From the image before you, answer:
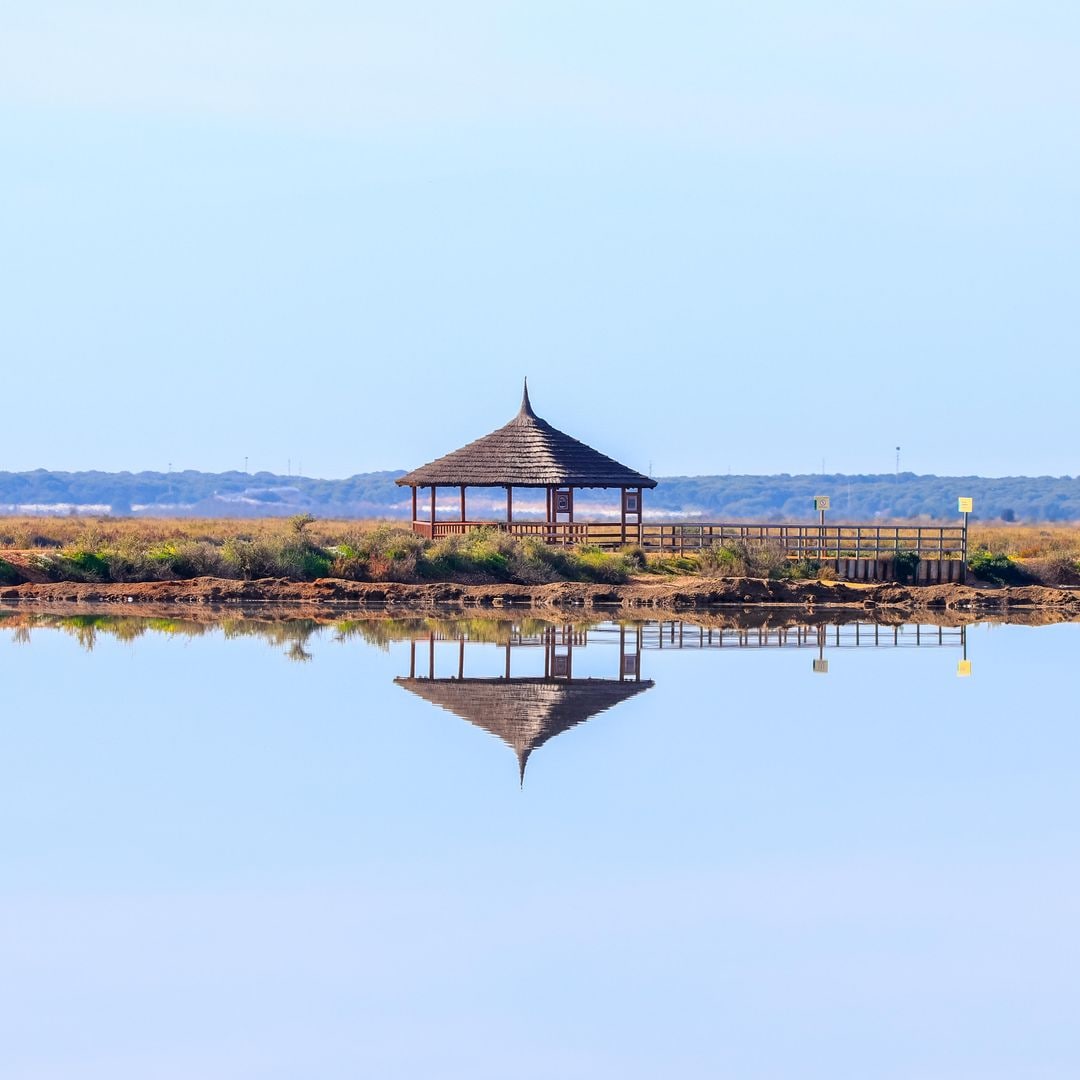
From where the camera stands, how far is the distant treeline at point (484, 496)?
171875mm

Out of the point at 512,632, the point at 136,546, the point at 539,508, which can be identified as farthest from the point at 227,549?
the point at 539,508

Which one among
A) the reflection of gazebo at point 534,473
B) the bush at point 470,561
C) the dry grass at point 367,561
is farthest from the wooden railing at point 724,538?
the bush at point 470,561

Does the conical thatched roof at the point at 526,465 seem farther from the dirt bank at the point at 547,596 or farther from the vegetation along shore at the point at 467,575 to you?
the dirt bank at the point at 547,596

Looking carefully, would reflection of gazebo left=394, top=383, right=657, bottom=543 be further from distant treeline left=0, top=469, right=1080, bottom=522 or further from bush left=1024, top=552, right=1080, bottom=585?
distant treeline left=0, top=469, right=1080, bottom=522

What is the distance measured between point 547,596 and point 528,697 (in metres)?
15.3

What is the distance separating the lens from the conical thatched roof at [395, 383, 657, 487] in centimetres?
4578

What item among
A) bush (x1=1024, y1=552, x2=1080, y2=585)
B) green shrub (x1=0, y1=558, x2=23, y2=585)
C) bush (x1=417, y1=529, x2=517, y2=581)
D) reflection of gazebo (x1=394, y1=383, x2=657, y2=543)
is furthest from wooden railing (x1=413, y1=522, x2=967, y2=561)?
green shrub (x1=0, y1=558, x2=23, y2=585)

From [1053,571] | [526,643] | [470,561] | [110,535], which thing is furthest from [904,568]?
[110,535]

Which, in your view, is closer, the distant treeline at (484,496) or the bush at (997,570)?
the bush at (997,570)

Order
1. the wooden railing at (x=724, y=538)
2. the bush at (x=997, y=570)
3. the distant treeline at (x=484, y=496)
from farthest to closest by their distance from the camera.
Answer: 1. the distant treeline at (x=484, y=496)
2. the wooden railing at (x=724, y=538)
3. the bush at (x=997, y=570)

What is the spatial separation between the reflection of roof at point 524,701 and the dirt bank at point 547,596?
41.4 feet

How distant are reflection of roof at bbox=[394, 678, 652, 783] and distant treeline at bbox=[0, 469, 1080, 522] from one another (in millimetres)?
138848

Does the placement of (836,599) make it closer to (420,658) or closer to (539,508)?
(420,658)

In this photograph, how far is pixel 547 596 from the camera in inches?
1597
